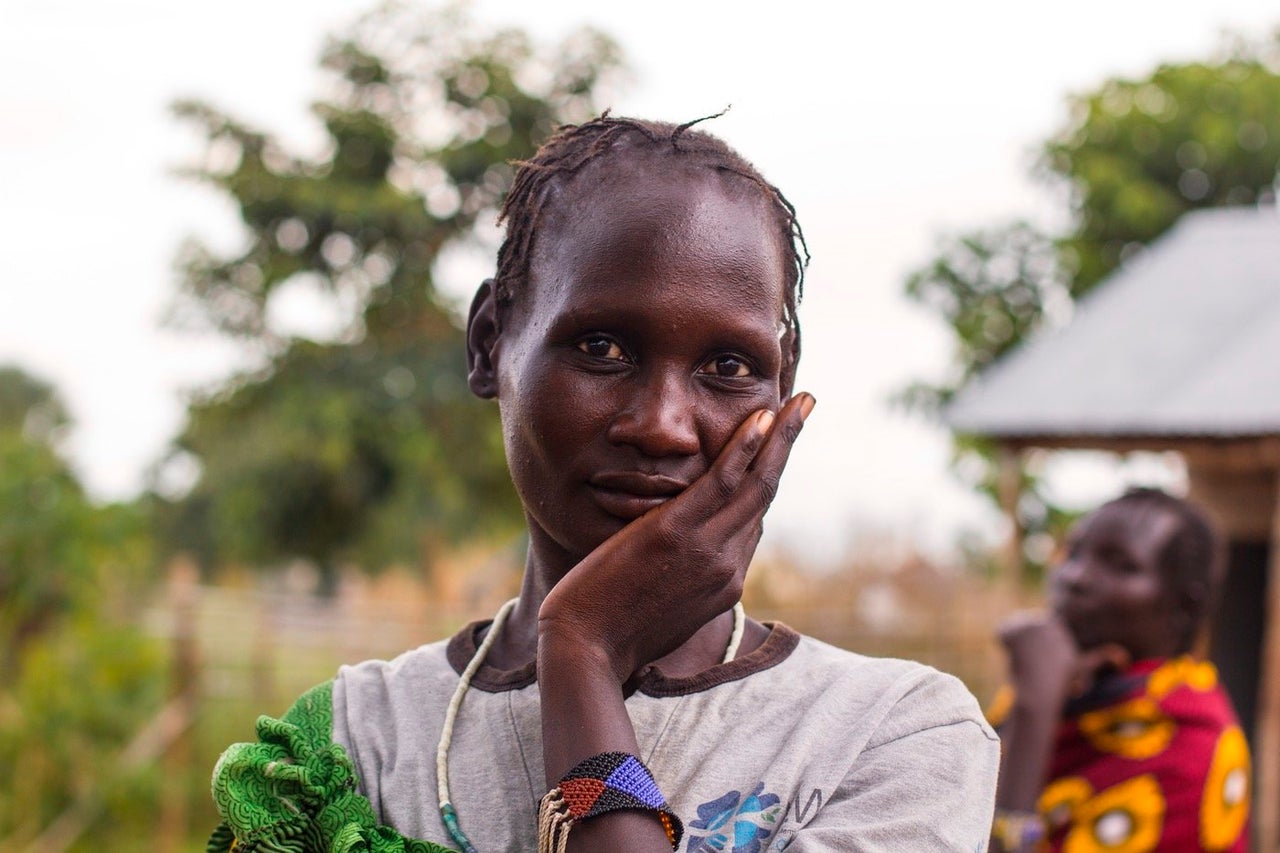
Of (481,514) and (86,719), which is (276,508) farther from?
(86,719)

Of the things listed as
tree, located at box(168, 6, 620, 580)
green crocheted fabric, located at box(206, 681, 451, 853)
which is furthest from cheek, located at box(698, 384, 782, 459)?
tree, located at box(168, 6, 620, 580)

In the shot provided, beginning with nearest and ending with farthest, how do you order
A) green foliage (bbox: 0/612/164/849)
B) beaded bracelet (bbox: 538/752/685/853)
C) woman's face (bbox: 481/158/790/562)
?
1. beaded bracelet (bbox: 538/752/685/853)
2. woman's face (bbox: 481/158/790/562)
3. green foliage (bbox: 0/612/164/849)

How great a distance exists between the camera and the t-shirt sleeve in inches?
52.3

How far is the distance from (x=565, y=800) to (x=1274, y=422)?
25.3 ft

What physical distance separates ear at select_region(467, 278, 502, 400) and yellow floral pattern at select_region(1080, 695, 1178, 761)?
256cm

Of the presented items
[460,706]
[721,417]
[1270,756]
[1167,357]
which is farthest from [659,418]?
[1167,357]

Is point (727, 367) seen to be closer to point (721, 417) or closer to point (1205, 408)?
point (721, 417)

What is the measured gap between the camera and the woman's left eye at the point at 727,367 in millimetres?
1381

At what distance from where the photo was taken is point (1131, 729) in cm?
365

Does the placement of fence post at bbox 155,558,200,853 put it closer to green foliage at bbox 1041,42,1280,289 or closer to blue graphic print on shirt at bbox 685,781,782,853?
blue graphic print on shirt at bbox 685,781,782,853

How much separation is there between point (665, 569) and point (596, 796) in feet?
0.70

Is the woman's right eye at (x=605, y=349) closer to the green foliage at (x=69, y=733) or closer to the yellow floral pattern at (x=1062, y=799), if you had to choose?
the yellow floral pattern at (x=1062, y=799)

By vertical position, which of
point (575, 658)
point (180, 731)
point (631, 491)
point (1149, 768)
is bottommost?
point (180, 731)

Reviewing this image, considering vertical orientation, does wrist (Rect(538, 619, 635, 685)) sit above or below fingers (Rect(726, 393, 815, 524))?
below
